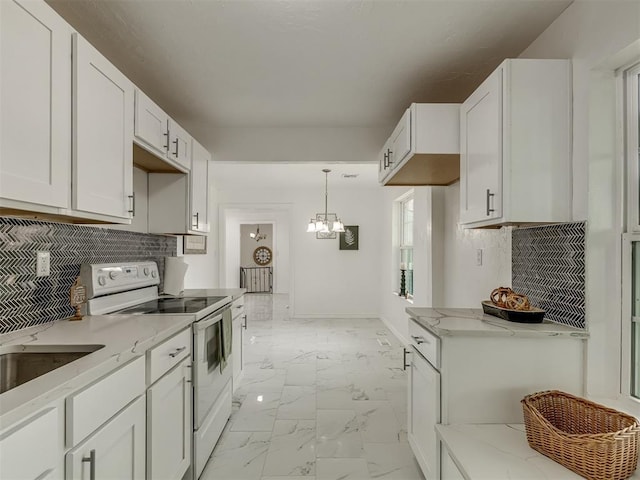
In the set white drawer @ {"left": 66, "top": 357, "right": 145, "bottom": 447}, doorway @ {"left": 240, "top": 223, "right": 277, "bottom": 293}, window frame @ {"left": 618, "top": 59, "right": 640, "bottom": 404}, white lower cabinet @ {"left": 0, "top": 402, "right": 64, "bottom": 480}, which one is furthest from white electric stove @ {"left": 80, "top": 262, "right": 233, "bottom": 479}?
doorway @ {"left": 240, "top": 223, "right": 277, "bottom": 293}

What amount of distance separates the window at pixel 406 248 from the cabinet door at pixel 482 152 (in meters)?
2.87

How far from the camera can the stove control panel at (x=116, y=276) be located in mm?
2021

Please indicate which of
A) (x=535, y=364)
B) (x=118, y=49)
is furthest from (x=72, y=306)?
(x=535, y=364)

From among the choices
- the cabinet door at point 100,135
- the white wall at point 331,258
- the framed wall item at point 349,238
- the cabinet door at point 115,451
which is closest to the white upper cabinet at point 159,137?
the cabinet door at point 100,135

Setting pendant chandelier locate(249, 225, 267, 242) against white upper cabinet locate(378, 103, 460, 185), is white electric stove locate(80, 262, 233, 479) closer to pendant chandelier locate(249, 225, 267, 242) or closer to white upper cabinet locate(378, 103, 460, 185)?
white upper cabinet locate(378, 103, 460, 185)

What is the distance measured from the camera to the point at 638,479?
47.0 inches

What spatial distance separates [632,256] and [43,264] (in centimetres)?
267

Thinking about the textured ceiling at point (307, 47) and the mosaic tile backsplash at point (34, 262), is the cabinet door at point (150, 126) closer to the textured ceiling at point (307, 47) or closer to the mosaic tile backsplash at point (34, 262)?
the textured ceiling at point (307, 47)

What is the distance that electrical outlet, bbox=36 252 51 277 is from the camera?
1730mm

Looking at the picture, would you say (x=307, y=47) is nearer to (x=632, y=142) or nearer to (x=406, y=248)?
(x=632, y=142)

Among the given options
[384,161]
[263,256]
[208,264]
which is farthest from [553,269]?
[263,256]

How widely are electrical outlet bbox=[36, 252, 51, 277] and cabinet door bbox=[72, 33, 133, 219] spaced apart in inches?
14.4

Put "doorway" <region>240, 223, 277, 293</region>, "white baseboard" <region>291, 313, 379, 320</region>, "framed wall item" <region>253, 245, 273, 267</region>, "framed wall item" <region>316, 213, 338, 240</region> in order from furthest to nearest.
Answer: "framed wall item" <region>253, 245, 273, 267</region> → "doorway" <region>240, 223, 277, 293</region> → "white baseboard" <region>291, 313, 379, 320</region> → "framed wall item" <region>316, 213, 338, 240</region>

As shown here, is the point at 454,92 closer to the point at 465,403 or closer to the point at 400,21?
the point at 400,21
